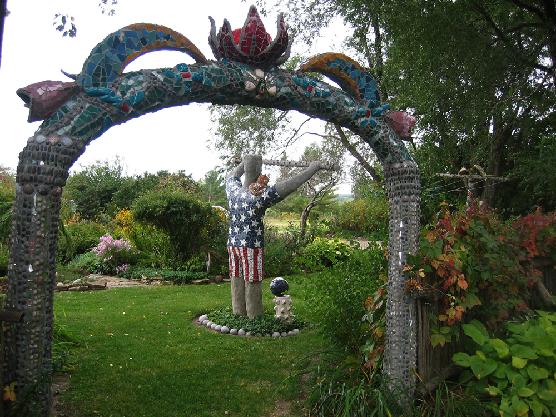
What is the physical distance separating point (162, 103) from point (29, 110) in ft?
2.40

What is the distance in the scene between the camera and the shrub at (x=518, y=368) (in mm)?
3076

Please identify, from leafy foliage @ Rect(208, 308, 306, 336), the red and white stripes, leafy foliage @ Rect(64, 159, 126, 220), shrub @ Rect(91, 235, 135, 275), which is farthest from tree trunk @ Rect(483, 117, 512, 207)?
leafy foliage @ Rect(64, 159, 126, 220)

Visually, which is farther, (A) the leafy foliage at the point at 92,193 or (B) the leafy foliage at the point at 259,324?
(A) the leafy foliage at the point at 92,193

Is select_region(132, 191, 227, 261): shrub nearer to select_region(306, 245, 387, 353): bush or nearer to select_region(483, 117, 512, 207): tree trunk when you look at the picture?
select_region(483, 117, 512, 207): tree trunk

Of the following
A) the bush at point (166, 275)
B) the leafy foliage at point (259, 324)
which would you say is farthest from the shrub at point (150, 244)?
the leafy foliage at point (259, 324)

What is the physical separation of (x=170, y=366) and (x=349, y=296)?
192 centimetres

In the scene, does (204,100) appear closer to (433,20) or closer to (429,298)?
(429,298)

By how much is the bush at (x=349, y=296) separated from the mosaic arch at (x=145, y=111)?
2.46 ft

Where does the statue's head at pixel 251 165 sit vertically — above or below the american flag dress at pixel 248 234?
above

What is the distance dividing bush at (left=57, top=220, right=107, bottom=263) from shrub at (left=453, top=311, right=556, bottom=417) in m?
11.2

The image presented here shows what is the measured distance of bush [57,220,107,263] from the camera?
12727 millimetres

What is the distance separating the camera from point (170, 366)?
4.80 m

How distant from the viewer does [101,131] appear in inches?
111

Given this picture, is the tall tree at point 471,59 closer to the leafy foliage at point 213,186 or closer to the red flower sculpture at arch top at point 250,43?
the red flower sculpture at arch top at point 250,43
